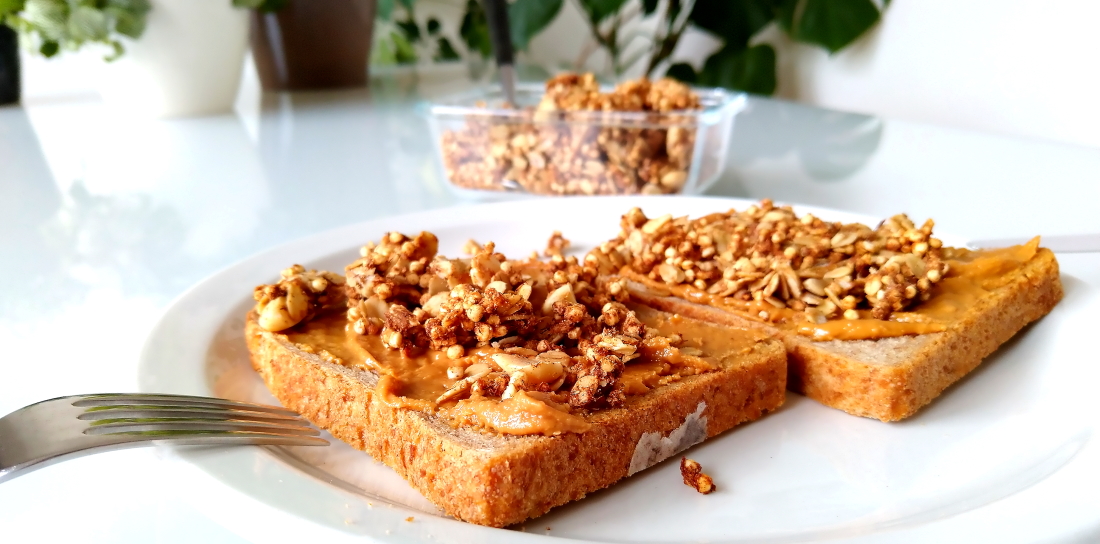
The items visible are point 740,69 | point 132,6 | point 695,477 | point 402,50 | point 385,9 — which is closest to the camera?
point 695,477

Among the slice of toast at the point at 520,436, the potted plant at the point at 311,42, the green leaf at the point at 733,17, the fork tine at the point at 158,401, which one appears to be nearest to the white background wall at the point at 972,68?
the green leaf at the point at 733,17

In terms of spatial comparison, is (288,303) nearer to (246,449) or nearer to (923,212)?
(246,449)

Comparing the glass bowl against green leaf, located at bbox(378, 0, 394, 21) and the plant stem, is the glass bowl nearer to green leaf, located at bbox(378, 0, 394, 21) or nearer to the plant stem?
the plant stem

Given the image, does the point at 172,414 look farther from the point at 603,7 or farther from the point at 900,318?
the point at 603,7

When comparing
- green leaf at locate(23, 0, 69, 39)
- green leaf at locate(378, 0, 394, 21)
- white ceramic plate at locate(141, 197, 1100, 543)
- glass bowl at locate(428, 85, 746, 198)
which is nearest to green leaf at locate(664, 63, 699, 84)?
glass bowl at locate(428, 85, 746, 198)

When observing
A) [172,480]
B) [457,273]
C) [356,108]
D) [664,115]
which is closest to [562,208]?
[664,115]

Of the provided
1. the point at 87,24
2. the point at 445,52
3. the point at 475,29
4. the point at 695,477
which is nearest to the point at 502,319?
the point at 695,477

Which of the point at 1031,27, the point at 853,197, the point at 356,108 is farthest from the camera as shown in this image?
the point at 356,108
